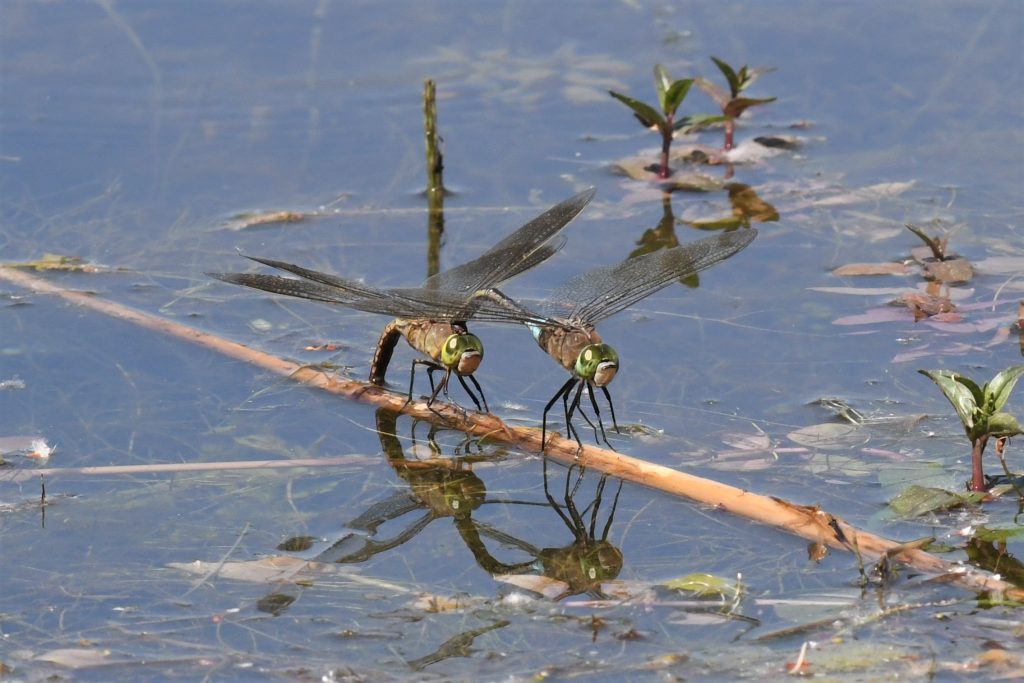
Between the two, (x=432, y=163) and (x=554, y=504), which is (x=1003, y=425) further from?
(x=432, y=163)

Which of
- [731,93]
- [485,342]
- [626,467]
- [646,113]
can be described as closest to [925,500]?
[626,467]

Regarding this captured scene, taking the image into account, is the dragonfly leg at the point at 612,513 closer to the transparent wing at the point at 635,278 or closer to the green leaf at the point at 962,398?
the transparent wing at the point at 635,278

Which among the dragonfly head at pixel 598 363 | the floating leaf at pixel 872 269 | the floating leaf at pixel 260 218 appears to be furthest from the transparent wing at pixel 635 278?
the floating leaf at pixel 260 218

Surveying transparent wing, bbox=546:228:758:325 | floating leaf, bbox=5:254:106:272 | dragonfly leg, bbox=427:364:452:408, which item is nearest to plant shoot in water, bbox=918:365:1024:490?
transparent wing, bbox=546:228:758:325

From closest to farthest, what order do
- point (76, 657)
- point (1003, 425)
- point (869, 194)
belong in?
1. point (76, 657)
2. point (1003, 425)
3. point (869, 194)

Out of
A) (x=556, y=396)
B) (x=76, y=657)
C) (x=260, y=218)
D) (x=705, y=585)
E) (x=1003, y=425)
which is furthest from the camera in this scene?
(x=260, y=218)

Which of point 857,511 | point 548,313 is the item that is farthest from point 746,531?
point 548,313
